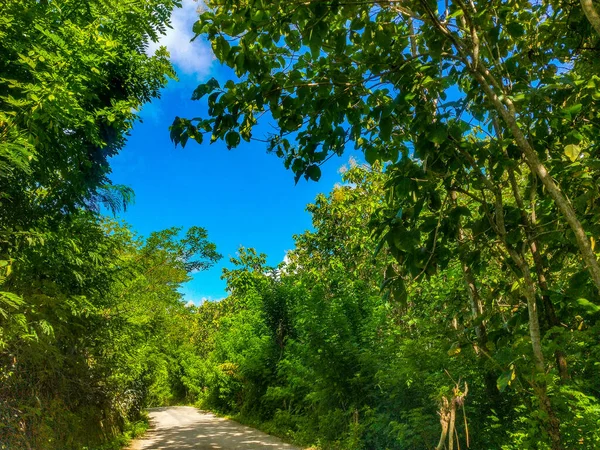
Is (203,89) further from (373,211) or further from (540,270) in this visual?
(373,211)

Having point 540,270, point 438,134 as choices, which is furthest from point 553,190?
point 540,270

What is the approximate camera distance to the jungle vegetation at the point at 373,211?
2.47 meters

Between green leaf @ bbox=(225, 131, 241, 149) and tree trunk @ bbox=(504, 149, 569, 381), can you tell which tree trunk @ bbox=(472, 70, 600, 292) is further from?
green leaf @ bbox=(225, 131, 241, 149)

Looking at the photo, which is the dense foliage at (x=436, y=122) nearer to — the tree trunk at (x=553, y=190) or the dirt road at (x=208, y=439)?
the tree trunk at (x=553, y=190)

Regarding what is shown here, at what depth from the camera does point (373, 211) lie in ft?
26.8

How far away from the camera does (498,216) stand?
289 centimetres

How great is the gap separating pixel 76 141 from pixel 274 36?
159 inches

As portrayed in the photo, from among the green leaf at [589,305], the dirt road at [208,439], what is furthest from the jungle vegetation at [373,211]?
the dirt road at [208,439]

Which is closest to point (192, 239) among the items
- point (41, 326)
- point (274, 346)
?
point (274, 346)

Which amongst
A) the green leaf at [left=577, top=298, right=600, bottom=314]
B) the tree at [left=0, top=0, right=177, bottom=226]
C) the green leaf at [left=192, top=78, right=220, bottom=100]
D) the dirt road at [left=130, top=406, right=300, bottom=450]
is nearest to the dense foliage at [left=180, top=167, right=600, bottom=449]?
the green leaf at [left=577, top=298, right=600, bottom=314]

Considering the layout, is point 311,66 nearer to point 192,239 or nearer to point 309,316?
point 309,316

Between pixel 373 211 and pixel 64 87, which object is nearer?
pixel 64 87

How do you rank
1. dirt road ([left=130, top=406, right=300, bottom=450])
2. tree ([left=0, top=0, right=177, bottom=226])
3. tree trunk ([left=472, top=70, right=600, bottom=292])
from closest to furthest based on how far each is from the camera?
tree trunk ([left=472, top=70, right=600, bottom=292])
tree ([left=0, top=0, right=177, bottom=226])
dirt road ([left=130, top=406, right=300, bottom=450])

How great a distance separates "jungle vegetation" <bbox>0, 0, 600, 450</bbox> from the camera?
247 centimetres
